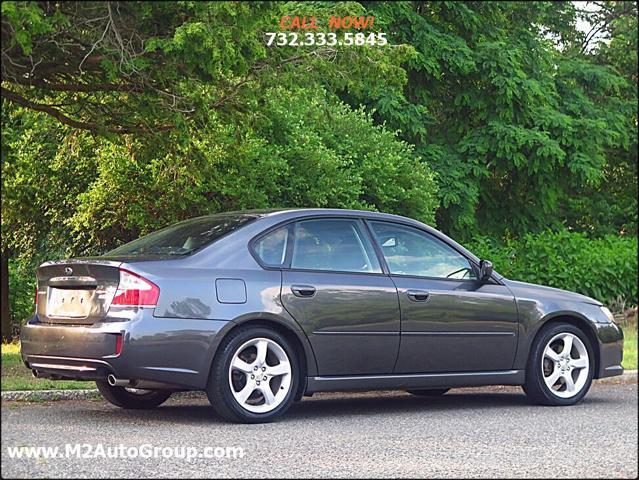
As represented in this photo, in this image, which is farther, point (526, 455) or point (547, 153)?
point (547, 153)

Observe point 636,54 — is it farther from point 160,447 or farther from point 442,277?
point 160,447

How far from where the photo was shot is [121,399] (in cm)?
934

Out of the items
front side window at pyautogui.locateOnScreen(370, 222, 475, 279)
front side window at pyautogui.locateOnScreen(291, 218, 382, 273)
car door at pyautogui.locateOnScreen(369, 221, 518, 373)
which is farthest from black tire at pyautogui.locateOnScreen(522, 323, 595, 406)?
front side window at pyautogui.locateOnScreen(291, 218, 382, 273)

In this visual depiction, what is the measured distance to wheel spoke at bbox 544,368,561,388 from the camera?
10.1 metres

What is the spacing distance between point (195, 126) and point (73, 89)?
1.31 meters

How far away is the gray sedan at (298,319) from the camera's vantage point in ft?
26.7

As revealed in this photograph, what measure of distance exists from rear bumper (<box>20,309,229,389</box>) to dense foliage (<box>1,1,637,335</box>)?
8.22 ft

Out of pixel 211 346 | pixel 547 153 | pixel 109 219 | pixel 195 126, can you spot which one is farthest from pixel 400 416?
pixel 547 153

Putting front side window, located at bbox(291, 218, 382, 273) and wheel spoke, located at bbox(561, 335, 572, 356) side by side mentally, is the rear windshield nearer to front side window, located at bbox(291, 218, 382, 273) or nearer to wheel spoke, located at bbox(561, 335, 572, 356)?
front side window, located at bbox(291, 218, 382, 273)

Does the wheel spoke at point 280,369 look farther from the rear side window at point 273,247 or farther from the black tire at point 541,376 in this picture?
the black tire at point 541,376

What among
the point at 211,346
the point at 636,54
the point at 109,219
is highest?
the point at 636,54

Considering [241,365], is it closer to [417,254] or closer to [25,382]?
[417,254]

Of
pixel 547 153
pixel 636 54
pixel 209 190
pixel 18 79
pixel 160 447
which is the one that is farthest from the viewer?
pixel 636 54

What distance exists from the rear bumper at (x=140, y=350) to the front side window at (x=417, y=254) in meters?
1.83
